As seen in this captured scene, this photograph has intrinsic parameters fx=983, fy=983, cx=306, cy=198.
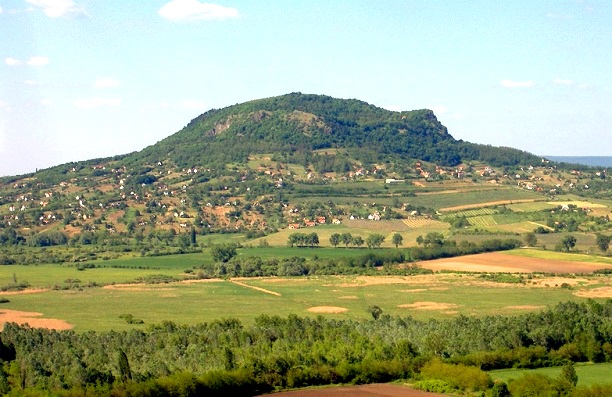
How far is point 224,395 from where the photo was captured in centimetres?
4619

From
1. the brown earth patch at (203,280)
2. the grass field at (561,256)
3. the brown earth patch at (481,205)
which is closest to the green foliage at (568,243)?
the grass field at (561,256)

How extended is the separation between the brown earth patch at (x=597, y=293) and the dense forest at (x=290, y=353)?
11169 millimetres

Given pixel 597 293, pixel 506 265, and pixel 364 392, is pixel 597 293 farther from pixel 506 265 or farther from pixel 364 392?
pixel 364 392

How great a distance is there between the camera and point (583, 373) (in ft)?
163

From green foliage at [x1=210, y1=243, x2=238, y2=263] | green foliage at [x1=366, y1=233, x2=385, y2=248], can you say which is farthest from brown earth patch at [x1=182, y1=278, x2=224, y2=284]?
green foliage at [x1=366, y1=233, x2=385, y2=248]

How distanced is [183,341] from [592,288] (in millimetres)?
38488

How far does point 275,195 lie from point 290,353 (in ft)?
329

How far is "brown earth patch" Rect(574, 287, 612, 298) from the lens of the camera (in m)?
76.1

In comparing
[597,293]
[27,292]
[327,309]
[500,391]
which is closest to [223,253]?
[27,292]

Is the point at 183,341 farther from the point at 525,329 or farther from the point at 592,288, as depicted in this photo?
the point at 592,288

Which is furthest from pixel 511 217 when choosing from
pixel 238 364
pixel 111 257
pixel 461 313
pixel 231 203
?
pixel 238 364

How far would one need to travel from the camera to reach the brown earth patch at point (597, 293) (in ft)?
250

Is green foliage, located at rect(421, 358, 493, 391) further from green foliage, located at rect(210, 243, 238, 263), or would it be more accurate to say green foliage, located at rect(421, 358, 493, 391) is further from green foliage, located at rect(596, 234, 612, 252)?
green foliage, located at rect(596, 234, 612, 252)

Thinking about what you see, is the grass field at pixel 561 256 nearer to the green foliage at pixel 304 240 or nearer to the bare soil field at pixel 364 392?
the green foliage at pixel 304 240
